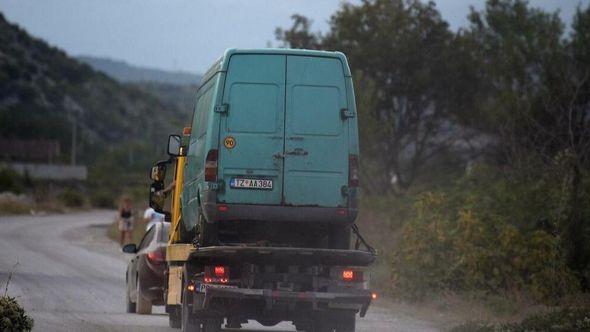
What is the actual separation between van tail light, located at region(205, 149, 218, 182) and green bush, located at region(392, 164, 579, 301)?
9409mm

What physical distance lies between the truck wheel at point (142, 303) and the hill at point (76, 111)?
247 feet

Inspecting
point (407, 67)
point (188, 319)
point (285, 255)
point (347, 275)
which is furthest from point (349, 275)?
point (407, 67)

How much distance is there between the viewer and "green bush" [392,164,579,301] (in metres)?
20.8

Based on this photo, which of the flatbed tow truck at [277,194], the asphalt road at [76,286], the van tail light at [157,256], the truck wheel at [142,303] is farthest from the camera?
the truck wheel at [142,303]

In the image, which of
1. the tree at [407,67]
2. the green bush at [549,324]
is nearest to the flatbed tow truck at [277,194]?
the green bush at [549,324]

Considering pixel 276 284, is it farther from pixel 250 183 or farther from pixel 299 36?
pixel 299 36

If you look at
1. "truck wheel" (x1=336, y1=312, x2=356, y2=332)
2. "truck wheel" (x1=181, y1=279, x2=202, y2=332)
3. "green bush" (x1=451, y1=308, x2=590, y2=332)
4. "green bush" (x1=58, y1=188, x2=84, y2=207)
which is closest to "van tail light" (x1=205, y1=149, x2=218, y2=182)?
"truck wheel" (x1=181, y1=279, x2=202, y2=332)

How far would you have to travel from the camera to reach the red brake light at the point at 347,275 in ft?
42.2

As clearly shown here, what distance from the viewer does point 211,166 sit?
12906 mm

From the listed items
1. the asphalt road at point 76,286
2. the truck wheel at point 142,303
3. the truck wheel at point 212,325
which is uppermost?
the truck wheel at point 212,325

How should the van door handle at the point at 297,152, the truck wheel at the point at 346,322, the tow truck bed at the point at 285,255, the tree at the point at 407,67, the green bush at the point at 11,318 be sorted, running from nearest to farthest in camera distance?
the green bush at the point at 11,318 → the tow truck bed at the point at 285,255 → the van door handle at the point at 297,152 → the truck wheel at the point at 346,322 → the tree at the point at 407,67

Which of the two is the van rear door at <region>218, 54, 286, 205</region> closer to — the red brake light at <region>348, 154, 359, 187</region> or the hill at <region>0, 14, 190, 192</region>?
the red brake light at <region>348, 154, 359, 187</region>

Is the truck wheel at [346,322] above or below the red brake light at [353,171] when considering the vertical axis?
below

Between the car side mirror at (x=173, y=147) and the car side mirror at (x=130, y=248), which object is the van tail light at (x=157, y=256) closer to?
the car side mirror at (x=130, y=248)
